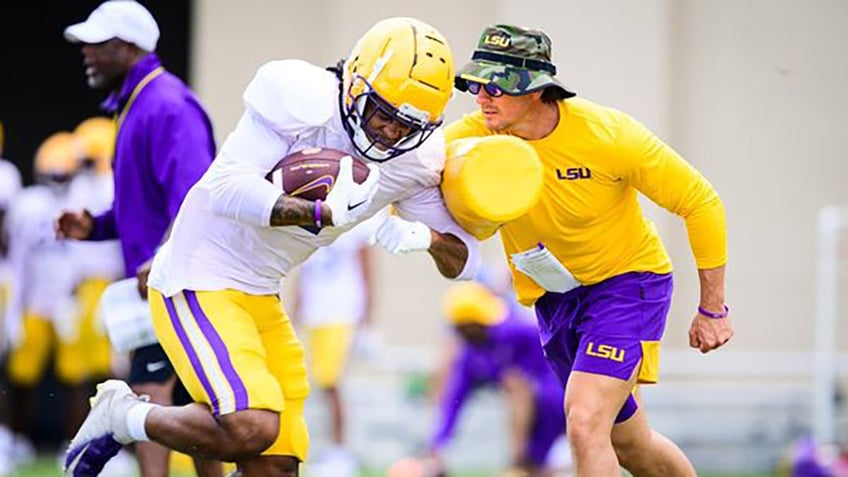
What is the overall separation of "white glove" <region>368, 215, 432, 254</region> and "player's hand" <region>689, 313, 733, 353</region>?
1108mm

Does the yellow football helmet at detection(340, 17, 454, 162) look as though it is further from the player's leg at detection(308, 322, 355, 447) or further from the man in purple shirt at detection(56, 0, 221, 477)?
the player's leg at detection(308, 322, 355, 447)

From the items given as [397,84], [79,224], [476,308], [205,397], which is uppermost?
[397,84]

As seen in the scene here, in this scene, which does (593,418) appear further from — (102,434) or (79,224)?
(79,224)

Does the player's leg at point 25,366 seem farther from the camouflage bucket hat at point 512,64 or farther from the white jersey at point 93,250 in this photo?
the camouflage bucket hat at point 512,64

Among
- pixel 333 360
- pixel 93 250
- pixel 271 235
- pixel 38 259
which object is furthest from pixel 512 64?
pixel 38 259

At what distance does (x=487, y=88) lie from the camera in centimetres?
596

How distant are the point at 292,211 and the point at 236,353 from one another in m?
0.59

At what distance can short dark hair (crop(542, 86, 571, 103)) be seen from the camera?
6.00m

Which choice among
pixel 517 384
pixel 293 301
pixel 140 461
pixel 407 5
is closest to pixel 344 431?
pixel 293 301

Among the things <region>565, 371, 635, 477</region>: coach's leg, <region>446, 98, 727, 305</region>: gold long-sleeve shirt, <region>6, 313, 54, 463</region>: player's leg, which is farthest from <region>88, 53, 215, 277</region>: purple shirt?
<region>6, 313, 54, 463</region>: player's leg

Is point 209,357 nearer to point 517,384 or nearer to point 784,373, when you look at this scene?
point 517,384

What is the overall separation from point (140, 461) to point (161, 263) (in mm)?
1136

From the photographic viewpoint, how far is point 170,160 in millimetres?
6727

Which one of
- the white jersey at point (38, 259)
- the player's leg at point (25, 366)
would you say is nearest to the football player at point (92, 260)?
the white jersey at point (38, 259)
